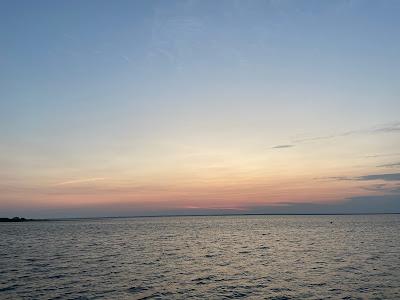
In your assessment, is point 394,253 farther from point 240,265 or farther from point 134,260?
point 134,260

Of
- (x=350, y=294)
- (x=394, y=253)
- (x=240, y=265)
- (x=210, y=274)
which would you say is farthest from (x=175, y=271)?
(x=394, y=253)

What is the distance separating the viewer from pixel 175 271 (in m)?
42.8

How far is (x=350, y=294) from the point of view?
99.8 ft

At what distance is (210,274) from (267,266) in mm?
9124

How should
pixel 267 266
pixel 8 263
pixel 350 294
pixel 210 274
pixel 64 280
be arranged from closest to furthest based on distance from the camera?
pixel 350 294 < pixel 64 280 < pixel 210 274 < pixel 267 266 < pixel 8 263

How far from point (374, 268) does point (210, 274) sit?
19682 millimetres

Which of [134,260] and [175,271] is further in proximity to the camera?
[134,260]

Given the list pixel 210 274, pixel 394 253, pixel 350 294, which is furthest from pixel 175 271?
pixel 394 253

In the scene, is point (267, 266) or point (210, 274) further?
point (267, 266)

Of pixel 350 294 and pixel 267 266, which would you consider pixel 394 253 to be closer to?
pixel 267 266

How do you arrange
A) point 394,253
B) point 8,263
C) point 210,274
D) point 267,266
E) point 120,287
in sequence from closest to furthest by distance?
point 120,287
point 210,274
point 267,266
point 8,263
point 394,253

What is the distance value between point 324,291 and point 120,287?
18.6m

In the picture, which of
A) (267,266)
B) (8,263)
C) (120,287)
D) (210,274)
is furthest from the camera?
(8,263)

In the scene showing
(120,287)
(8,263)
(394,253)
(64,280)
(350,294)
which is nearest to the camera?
(350,294)
